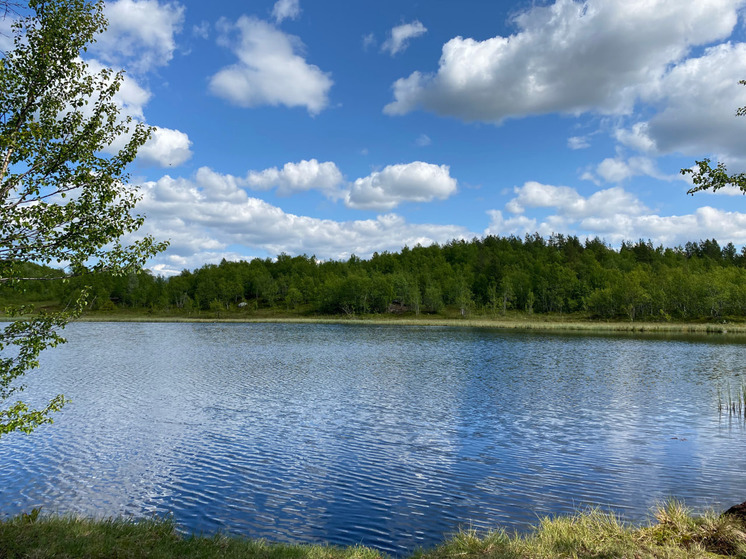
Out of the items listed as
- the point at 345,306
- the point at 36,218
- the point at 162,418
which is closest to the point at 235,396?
the point at 162,418

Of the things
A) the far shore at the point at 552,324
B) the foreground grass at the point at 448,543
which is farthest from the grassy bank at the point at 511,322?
the foreground grass at the point at 448,543

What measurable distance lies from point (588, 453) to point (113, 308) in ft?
692

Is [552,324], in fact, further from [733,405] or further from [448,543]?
[448,543]

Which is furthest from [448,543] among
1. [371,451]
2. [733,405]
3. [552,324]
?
[552,324]

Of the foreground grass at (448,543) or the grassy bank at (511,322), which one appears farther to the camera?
the grassy bank at (511,322)

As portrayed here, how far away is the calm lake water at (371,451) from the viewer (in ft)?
46.0

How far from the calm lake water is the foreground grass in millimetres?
2188

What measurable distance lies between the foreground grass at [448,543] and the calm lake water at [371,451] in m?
2.19

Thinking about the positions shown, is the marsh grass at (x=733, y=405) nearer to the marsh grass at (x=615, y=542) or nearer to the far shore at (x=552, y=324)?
the marsh grass at (x=615, y=542)

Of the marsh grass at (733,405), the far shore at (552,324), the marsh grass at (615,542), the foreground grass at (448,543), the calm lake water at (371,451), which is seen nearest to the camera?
the foreground grass at (448,543)

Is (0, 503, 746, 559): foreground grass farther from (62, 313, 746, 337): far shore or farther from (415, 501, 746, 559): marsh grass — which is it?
(62, 313, 746, 337): far shore

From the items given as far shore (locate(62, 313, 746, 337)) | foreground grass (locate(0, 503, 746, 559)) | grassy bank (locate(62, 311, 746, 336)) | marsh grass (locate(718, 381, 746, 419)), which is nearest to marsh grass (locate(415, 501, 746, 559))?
foreground grass (locate(0, 503, 746, 559))

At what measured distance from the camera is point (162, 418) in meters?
25.8

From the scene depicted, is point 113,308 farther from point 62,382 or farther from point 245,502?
point 245,502
